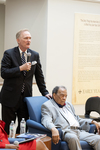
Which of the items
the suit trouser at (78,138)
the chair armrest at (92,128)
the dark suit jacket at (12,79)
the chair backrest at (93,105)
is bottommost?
the suit trouser at (78,138)

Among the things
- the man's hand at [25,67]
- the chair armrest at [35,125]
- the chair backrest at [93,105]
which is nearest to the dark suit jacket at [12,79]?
the man's hand at [25,67]

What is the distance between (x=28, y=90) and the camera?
4.04m

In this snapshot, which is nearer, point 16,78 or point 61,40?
point 16,78

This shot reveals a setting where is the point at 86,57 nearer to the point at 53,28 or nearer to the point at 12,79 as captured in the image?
the point at 53,28

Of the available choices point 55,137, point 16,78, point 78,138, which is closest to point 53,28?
point 16,78

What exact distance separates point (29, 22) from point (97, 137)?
3.27 meters

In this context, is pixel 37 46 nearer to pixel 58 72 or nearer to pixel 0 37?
pixel 58 72

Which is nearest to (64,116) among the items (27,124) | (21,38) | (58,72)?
(27,124)

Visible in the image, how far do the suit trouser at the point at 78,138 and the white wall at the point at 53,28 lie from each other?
1.99 meters

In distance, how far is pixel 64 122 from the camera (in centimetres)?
392

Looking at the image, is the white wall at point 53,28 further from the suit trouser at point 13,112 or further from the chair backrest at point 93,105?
the suit trouser at point 13,112

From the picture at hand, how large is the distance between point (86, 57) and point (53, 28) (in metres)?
0.95

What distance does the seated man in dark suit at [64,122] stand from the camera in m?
3.60

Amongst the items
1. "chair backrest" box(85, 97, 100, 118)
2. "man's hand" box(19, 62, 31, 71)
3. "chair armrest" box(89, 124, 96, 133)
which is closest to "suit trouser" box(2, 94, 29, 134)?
"man's hand" box(19, 62, 31, 71)
